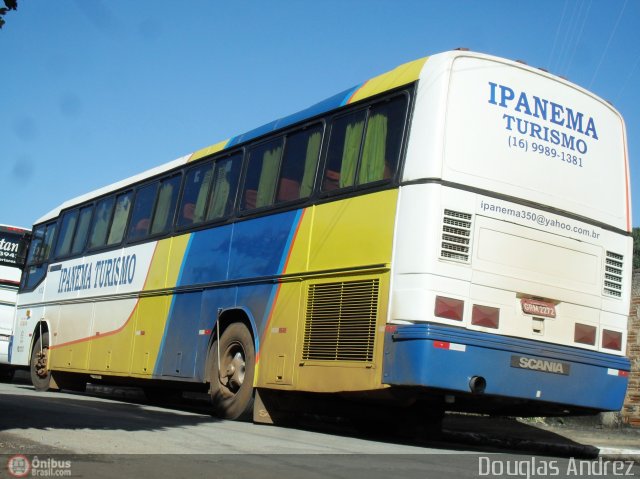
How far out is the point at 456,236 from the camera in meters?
8.41

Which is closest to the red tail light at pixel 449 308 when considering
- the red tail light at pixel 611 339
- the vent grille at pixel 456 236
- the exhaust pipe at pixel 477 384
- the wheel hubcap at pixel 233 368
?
the vent grille at pixel 456 236

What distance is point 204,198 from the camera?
41.4ft

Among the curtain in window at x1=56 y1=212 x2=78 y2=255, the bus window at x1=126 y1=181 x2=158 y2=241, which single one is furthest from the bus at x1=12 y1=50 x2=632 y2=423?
the curtain in window at x1=56 y1=212 x2=78 y2=255

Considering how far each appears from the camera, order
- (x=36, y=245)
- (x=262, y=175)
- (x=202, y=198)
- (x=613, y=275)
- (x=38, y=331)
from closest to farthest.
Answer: (x=613, y=275)
(x=262, y=175)
(x=202, y=198)
(x=38, y=331)
(x=36, y=245)

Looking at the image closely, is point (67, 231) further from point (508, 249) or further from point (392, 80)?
point (508, 249)

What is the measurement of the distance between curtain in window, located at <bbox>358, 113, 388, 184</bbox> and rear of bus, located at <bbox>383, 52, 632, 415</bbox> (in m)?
0.49

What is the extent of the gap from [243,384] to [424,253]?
3614 mm

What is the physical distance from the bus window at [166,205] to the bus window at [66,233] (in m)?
4.04

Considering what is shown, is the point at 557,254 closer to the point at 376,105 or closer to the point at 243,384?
the point at 376,105

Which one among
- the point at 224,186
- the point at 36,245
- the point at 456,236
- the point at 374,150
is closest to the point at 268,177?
the point at 224,186

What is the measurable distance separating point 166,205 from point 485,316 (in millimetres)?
6764

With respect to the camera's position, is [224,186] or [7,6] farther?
[224,186]

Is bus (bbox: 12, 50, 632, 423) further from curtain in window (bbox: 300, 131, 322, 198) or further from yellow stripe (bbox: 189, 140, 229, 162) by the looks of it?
yellow stripe (bbox: 189, 140, 229, 162)

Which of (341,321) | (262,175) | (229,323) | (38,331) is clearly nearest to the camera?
(341,321)
